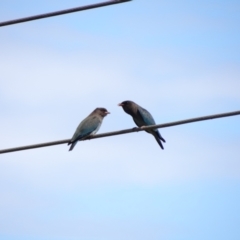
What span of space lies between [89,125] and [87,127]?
0.18 m

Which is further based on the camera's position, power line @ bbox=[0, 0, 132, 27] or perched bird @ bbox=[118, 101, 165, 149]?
perched bird @ bbox=[118, 101, 165, 149]

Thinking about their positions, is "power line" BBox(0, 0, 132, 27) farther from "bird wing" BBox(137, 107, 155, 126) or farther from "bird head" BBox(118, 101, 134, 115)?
"bird head" BBox(118, 101, 134, 115)

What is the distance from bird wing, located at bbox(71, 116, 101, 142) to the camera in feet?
52.5

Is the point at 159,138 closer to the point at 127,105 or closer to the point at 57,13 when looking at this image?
the point at 127,105

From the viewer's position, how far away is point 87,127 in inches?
647

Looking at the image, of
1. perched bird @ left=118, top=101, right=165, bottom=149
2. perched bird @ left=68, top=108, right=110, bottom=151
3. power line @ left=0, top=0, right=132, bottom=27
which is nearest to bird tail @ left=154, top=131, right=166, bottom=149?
perched bird @ left=118, top=101, right=165, bottom=149

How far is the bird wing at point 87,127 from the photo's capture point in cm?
1599

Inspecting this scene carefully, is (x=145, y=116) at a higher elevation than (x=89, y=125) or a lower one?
lower

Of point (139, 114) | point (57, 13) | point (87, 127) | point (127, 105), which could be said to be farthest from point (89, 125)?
point (57, 13)

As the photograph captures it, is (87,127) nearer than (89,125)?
Yes

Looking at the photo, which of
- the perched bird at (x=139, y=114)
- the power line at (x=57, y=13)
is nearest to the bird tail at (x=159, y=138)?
the perched bird at (x=139, y=114)

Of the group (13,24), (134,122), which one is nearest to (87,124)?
(134,122)

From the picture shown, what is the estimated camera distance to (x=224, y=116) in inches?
427

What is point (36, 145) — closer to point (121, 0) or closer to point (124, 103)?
point (121, 0)
